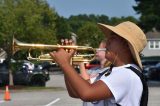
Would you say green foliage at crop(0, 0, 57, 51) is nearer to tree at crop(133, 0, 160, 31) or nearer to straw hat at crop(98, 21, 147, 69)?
tree at crop(133, 0, 160, 31)

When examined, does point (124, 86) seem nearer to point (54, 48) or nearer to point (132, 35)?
point (132, 35)

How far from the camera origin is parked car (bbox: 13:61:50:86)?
108 feet

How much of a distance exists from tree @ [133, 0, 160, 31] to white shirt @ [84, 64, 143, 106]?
4730 cm

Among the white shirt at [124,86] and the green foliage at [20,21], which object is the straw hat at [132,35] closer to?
the white shirt at [124,86]

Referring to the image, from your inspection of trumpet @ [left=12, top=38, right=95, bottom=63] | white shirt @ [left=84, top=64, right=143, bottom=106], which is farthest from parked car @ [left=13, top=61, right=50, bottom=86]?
white shirt @ [left=84, top=64, right=143, bottom=106]

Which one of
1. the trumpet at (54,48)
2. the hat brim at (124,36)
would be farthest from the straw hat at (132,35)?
the trumpet at (54,48)

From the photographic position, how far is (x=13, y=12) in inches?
1256

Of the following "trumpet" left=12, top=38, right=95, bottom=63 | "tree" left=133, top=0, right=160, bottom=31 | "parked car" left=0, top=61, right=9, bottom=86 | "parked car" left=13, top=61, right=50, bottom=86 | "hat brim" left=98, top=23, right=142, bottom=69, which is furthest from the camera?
"tree" left=133, top=0, right=160, bottom=31

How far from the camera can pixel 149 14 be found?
54.0 meters

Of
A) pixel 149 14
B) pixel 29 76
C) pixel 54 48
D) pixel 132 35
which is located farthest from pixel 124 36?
pixel 149 14

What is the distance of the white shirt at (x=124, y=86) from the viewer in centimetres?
393

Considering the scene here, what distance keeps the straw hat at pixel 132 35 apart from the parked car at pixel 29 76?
28794mm

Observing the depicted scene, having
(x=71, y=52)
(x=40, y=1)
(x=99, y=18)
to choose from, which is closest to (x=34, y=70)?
(x=40, y=1)

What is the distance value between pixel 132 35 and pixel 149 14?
50.3 m
